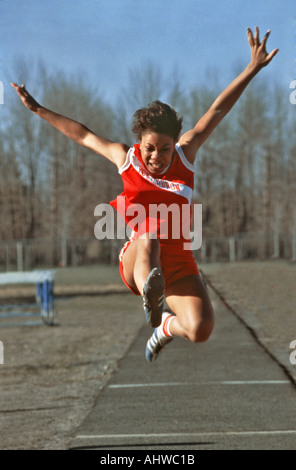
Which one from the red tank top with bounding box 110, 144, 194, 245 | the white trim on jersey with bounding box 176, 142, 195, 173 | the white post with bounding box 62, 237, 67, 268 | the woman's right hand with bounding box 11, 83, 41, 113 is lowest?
the white post with bounding box 62, 237, 67, 268

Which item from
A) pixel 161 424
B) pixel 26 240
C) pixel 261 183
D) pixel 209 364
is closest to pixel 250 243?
pixel 261 183

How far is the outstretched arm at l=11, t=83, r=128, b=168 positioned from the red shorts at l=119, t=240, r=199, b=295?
73cm

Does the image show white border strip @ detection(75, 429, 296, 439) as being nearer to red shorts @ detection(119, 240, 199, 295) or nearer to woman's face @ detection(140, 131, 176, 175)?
red shorts @ detection(119, 240, 199, 295)

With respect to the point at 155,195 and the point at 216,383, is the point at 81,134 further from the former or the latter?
the point at 216,383

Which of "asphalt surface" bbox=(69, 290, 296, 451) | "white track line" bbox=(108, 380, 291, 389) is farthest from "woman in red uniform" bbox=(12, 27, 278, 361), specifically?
"white track line" bbox=(108, 380, 291, 389)

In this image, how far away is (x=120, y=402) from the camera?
635 inches

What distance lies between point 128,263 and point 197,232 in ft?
2.02

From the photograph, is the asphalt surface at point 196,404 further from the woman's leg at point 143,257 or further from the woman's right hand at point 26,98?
the woman's right hand at point 26,98

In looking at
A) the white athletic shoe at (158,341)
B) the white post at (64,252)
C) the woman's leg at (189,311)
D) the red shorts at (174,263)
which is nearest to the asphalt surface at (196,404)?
the white athletic shoe at (158,341)

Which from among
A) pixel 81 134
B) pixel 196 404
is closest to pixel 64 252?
pixel 196 404

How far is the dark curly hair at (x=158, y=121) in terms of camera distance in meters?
4.85

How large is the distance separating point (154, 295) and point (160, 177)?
32.4 inches

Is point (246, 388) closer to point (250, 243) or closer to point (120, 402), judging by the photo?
point (120, 402)

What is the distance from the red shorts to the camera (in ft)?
18.3
